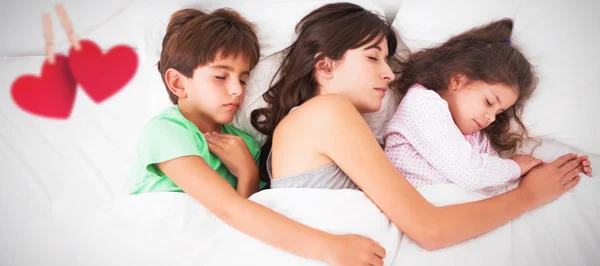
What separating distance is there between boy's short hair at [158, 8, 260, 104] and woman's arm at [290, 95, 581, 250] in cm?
26

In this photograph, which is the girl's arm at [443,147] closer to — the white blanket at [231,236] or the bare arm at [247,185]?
the white blanket at [231,236]

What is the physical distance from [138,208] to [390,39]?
734 millimetres

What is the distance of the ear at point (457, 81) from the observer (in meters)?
1.14

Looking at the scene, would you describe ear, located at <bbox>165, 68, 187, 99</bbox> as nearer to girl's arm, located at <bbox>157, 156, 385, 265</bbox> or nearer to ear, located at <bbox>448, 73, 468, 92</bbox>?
girl's arm, located at <bbox>157, 156, 385, 265</bbox>

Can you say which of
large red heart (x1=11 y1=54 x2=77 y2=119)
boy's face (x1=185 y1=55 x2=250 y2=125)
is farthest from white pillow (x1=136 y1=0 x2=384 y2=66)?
large red heart (x1=11 y1=54 x2=77 y2=119)

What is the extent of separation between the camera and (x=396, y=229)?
3.05ft

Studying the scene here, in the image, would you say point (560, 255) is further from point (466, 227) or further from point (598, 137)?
point (598, 137)

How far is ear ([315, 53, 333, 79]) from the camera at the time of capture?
1.10m

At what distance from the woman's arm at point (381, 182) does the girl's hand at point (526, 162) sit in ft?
0.63

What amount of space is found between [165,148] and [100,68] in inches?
10.1

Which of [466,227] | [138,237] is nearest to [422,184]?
[466,227]

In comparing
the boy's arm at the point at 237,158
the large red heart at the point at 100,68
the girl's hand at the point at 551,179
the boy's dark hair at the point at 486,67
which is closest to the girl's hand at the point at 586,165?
the girl's hand at the point at 551,179

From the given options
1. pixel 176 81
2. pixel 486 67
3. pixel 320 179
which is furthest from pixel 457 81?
pixel 176 81

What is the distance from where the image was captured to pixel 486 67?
112 centimetres
